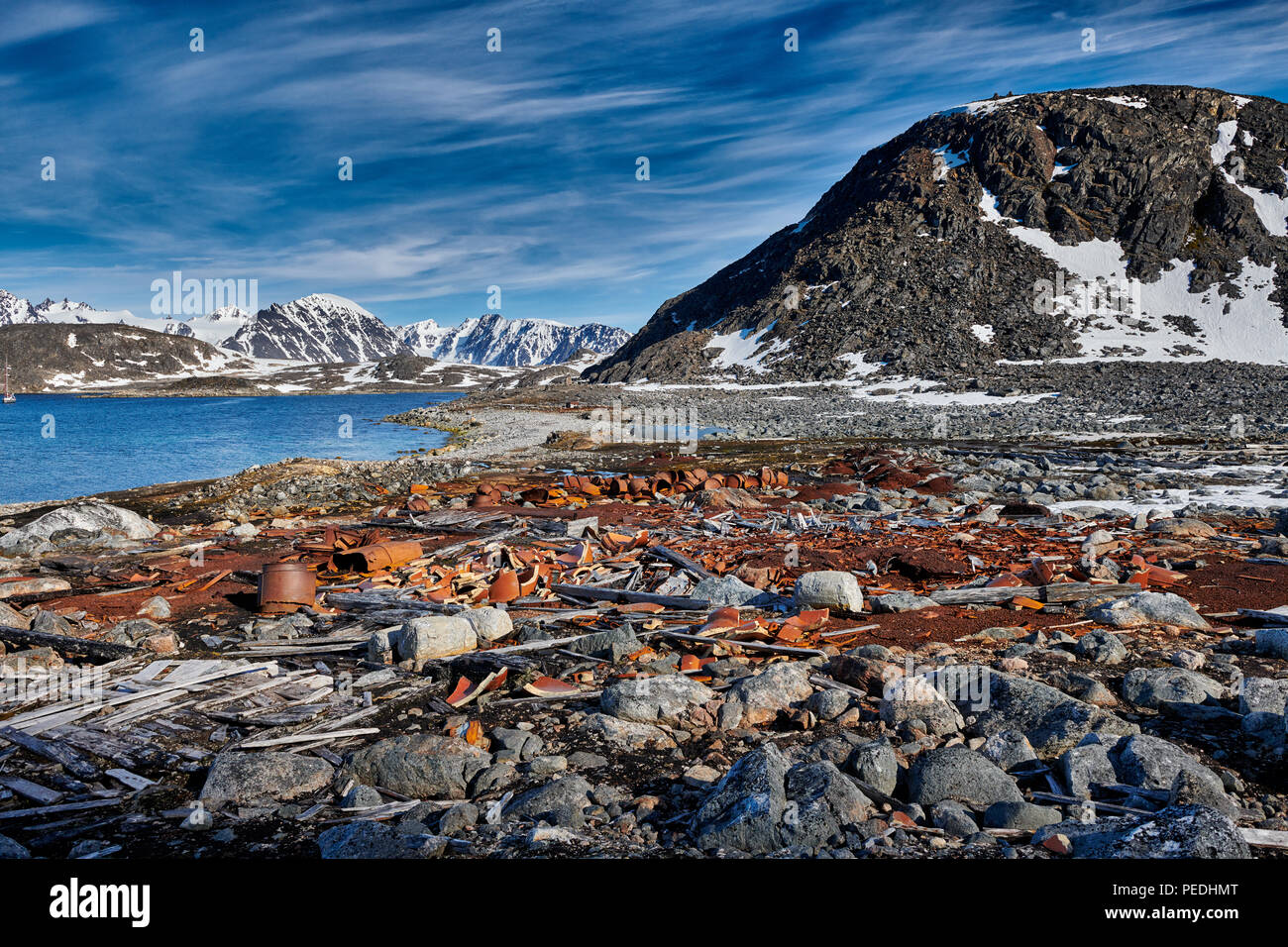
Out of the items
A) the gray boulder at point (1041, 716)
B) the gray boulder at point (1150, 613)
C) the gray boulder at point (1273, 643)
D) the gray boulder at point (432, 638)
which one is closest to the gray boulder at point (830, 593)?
the gray boulder at point (1041, 716)

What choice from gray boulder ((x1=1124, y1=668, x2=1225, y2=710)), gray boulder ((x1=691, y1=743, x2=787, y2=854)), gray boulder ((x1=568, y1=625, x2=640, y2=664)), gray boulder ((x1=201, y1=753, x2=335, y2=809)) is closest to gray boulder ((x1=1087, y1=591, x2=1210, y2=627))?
gray boulder ((x1=1124, y1=668, x2=1225, y2=710))

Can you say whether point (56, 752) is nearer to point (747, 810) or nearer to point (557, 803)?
point (557, 803)

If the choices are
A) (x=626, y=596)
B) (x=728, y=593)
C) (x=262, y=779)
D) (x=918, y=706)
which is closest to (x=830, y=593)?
(x=728, y=593)

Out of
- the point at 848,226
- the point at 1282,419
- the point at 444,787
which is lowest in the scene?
the point at 444,787

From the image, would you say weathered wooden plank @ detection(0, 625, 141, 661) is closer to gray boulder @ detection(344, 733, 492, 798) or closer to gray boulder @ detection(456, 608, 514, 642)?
gray boulder @ detection(456, 608, 514, 642)

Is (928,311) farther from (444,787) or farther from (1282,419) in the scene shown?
(444,787)
